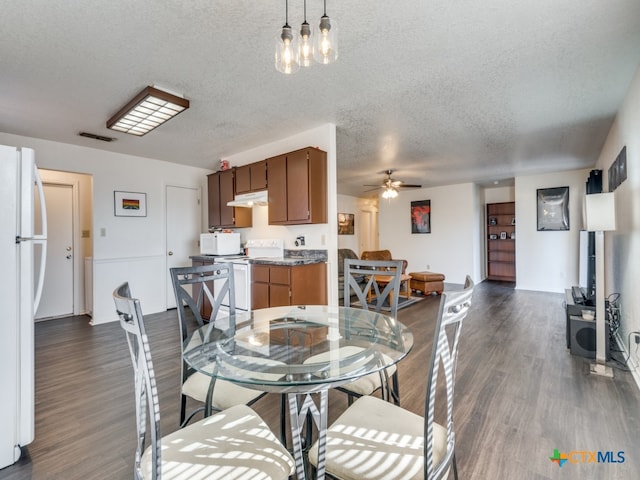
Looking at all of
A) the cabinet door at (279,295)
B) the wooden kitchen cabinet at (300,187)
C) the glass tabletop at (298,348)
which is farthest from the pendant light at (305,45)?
the cabinet door at (279,295)

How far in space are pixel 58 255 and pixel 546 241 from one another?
8912 millimetres

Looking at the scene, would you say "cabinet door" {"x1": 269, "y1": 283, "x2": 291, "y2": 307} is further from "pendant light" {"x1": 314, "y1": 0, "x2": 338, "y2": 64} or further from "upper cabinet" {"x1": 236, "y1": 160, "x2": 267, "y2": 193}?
"pendant light" {"x1": 314, "y1": 0, "x2": 338, "y2": 64}

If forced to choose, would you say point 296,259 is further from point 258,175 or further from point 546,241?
point 546,241

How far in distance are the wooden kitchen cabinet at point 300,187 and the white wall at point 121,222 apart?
7.76 feet

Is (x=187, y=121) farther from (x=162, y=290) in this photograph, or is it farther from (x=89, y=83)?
(x=162, y=290)

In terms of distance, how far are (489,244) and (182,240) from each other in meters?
7.49

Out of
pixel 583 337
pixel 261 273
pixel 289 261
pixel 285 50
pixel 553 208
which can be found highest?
pixel 285 50

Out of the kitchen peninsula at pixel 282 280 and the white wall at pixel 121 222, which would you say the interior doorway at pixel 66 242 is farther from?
the kitchen peninsula at pixel 282 280

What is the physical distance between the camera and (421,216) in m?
8.02

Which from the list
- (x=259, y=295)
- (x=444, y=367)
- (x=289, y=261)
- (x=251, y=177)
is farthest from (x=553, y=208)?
(x=444, y=367)

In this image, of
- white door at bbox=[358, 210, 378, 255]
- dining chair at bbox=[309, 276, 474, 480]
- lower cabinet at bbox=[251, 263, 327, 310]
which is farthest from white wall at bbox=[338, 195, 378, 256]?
dining chair at bbox=[309, 276, 474, 480]

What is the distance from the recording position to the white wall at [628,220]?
8.07 feet

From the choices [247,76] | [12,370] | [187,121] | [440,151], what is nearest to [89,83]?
[187,121]

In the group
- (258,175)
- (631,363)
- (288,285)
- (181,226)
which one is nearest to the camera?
(631,363)
